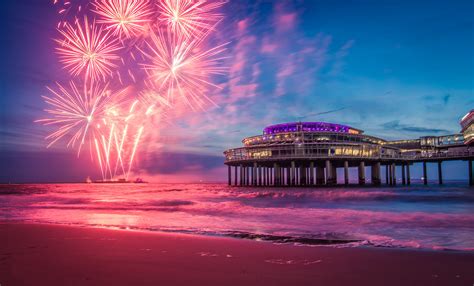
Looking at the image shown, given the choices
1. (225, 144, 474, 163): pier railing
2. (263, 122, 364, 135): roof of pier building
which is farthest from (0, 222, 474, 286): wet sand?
(263, 122, 364, 135): roof of pier building

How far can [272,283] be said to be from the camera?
5.05 meters

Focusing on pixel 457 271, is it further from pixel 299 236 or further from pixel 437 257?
pixel 299 236

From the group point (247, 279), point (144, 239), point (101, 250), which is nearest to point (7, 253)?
point (101, 250)

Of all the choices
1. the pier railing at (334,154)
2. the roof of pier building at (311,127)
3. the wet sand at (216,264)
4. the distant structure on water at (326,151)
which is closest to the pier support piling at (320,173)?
the distant structure on water at (326,151)

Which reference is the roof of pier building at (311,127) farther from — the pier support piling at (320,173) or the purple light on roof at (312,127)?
the pier support piling at (320,173)

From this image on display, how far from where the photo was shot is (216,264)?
6375 millimetres

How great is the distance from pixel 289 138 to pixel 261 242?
218 feet

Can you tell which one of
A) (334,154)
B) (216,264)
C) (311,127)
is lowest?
(216,264)

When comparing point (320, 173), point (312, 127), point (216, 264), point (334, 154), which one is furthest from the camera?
point (320, 173)

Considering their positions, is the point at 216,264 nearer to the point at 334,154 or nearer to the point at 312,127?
the point at 334,154

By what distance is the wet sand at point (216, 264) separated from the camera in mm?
5298

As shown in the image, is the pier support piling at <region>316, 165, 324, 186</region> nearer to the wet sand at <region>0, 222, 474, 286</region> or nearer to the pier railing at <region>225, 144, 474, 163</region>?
the pier railing at <region>225, 144, 474, 163</region>

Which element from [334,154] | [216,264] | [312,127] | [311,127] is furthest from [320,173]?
[216,264]

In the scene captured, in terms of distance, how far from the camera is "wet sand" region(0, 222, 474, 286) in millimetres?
5298
